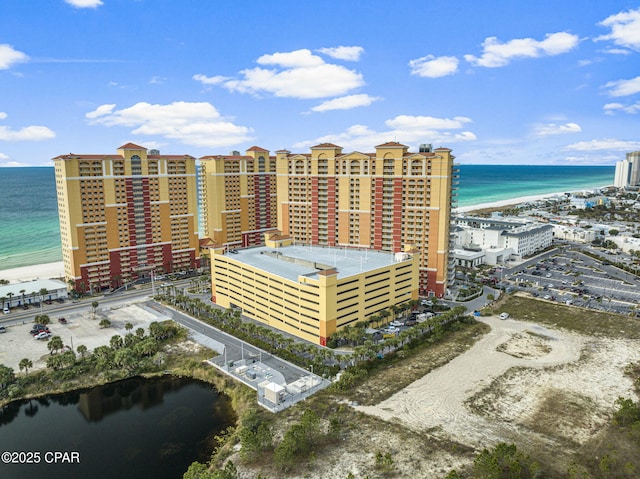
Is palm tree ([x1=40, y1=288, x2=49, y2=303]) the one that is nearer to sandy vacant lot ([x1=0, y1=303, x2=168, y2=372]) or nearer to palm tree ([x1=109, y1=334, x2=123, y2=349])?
sandy vacant lot ([x1=0, y1=303, x2=168, y2=372])

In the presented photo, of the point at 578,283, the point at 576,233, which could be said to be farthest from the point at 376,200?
the point at 576,233

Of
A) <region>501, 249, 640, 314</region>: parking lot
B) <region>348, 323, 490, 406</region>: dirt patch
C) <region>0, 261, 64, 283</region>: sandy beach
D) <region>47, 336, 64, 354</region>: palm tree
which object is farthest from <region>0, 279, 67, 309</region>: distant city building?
<region>501, 249, 640, 314</region>: parking lot

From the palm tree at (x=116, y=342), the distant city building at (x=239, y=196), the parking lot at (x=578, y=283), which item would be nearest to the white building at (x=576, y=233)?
the parking lot at (x=578, y=283)

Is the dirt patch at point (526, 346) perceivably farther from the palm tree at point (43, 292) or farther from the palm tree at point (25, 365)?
the palm tree at point (43, 292)

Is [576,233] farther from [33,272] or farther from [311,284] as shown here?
[33,272]

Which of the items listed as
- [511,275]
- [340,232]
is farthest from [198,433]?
[511,275]

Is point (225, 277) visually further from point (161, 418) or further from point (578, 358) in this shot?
point (578, 358)
